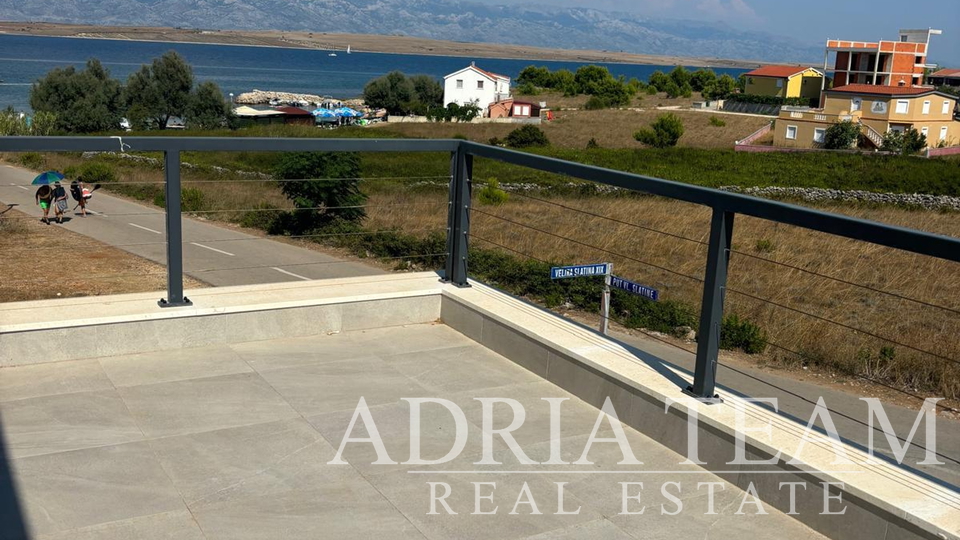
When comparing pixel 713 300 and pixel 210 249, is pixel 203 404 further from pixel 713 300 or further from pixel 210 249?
pixel 210 249

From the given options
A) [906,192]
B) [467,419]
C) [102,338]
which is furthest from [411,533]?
[906,192]

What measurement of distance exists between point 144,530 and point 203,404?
4.46 feet

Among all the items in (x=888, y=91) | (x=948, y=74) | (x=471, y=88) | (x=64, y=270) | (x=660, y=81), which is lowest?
(x=64, y=270)

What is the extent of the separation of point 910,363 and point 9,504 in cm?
840

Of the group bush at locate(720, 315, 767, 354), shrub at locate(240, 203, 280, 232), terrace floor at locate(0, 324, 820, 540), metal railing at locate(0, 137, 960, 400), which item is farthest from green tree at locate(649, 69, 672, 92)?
terrace floor at locate(0, 324, 820, 540)

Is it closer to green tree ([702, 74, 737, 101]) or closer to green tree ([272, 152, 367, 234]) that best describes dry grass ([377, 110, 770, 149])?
green tree ([702, 74, 737, 101])

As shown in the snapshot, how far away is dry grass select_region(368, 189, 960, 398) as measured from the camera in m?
9.52

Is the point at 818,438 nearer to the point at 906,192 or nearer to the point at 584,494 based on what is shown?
the point at 584,494

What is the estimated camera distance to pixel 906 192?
135 ft

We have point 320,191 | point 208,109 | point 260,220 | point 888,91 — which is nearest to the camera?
point 320,191

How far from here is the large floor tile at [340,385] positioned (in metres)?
4.96

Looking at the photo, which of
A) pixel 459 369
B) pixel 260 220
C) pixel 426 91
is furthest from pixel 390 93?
pixel 459 369

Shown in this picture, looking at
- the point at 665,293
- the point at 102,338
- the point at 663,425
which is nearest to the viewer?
the point at 663,425

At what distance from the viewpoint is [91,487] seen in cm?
382
